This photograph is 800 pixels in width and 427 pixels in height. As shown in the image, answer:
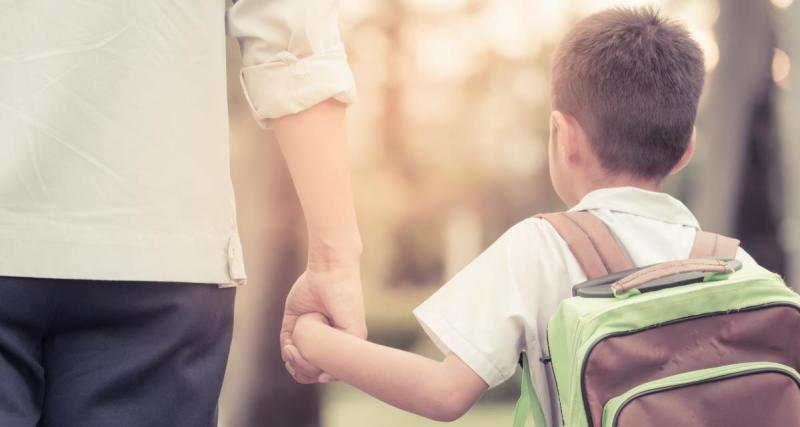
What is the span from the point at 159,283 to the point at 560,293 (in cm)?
76

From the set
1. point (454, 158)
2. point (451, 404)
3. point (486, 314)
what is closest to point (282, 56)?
point (486, 314)

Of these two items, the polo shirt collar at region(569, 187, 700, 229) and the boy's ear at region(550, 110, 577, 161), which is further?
the boy's ear at region(550, 110, 577, 161)

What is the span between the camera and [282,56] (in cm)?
169

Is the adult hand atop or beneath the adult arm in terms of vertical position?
beneath

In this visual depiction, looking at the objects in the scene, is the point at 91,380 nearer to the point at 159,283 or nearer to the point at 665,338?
the point at 159,283

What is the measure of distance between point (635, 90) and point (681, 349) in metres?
0.65

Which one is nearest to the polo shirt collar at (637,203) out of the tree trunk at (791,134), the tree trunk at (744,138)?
the tree trunk at (744,138)

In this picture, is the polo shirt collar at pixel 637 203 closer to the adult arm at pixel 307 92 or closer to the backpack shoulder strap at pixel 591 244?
the backpack shoulder strap at pixel 591 244

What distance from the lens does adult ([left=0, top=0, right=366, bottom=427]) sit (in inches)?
49.9

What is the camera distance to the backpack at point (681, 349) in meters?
1.52

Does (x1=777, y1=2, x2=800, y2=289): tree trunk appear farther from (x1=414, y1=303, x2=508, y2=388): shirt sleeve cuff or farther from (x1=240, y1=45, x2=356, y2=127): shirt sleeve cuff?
(x1=240, y1=45, x2=356, y2=127): shirt sleeve cuff

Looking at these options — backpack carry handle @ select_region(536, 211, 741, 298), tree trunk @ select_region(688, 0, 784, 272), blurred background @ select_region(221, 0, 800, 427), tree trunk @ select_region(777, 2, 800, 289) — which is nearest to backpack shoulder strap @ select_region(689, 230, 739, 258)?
backpack carry handle @ select_region(536, 211, 741, 298)

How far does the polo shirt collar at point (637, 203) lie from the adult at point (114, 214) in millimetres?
744

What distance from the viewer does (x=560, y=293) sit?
71.1 inches
